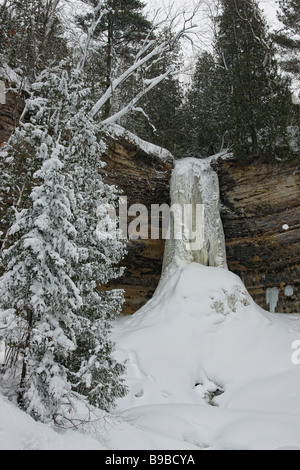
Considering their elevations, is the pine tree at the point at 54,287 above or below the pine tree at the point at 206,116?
below

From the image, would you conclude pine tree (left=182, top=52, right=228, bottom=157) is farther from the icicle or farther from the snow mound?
the snow mound

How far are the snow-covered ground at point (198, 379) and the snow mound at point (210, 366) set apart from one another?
0.8 inches

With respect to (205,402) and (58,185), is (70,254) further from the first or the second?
(205,402)

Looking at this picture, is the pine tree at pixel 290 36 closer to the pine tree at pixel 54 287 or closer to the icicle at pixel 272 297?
the icicle at pixel 272 297

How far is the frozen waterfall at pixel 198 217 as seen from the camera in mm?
11078

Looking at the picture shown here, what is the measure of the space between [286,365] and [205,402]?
6.56ft

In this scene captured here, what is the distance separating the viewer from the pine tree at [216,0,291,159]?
36.4 ft

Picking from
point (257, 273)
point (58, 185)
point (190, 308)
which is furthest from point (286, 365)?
point (58, 185)

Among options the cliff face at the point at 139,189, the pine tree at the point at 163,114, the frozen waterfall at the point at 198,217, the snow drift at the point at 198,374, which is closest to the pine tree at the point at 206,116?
the pine tree at the point at 163,114

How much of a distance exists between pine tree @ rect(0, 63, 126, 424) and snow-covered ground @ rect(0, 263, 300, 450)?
513mm

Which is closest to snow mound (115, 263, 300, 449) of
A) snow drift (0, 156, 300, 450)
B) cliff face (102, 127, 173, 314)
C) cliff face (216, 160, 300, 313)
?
snow drift (0, 156, 300, 450)

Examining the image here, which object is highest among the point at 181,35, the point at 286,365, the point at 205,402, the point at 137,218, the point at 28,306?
the point at 181,35

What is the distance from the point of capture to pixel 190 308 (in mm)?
9195

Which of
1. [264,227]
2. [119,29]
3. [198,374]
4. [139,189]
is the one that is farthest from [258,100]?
[198,374]
